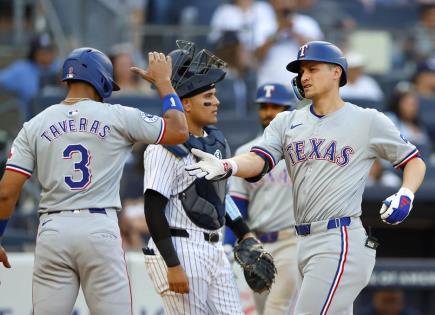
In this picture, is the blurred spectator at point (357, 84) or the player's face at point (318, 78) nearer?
the player's face at point (318, 78)

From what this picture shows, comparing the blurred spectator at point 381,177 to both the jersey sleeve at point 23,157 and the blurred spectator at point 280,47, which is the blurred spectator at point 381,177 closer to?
the blurred spectator at point 280,47

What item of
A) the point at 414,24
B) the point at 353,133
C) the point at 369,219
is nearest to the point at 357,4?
the point at 414,24

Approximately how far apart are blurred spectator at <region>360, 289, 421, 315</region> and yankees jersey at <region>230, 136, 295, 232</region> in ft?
9.61

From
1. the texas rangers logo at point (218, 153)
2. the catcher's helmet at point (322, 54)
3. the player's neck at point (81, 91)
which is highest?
the catcher's helmet at point (322, 54)

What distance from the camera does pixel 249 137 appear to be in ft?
34.6

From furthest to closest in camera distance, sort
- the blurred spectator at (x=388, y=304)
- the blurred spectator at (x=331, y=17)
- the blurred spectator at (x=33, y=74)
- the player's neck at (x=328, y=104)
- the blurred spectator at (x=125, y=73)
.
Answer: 1. the blurred spectator at (x=331, y=17)
2. the blurred spectator at (x=33, y=74)
3. the blurred spectator at (x=125, y=73)
4. the blurred spectator at (x=388, y=304)
5. the player's neck at (x=328, y=104)

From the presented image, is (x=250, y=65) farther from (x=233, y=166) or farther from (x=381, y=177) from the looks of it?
(x=233, y=166)

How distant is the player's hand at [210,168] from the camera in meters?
5.36

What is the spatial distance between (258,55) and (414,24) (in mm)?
3831

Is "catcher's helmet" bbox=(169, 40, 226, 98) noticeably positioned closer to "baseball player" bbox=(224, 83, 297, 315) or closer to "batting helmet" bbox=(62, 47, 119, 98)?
"batting helmet" bbox=(62, 47, 119, 98)

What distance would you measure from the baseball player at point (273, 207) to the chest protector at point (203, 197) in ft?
3.86

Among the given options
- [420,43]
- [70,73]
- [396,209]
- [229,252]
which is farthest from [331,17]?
[396,209]

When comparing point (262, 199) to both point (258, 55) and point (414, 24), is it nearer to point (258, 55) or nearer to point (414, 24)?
point (258, 55)

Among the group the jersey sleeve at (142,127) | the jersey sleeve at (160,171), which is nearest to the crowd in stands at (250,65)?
the jersey sleeve at (160,171)
